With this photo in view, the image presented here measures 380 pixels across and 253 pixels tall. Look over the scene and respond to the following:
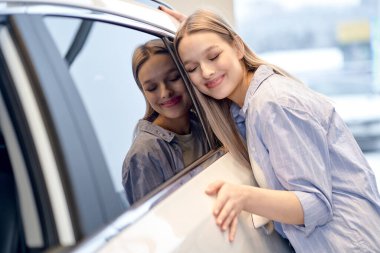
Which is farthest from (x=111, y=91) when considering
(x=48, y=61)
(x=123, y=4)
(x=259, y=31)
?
(x=259, y=31)

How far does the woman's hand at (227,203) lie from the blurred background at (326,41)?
5926 mm

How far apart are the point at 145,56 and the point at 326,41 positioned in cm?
645

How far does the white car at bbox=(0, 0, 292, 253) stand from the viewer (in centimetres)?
88

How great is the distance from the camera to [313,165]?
1513 millimetres

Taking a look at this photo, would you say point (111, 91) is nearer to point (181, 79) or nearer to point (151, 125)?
point (151, 125)

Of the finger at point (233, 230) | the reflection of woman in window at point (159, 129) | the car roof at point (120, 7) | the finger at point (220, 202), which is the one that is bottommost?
the finger at point (233, 230)

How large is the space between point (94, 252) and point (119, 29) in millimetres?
586

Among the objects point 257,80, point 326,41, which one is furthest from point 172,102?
point 326,41

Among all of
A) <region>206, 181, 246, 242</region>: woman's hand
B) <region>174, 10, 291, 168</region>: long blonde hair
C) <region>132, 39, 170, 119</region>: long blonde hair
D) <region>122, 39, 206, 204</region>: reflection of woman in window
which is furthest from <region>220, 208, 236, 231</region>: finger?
<region>174, 10, 291, 168</region>: long blonde hair

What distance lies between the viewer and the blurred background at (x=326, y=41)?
23.9ft

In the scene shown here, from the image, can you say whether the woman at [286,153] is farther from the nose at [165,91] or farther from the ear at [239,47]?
the nose at [165,91]

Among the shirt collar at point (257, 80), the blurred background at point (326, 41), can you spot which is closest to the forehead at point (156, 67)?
the shirt collar at point (257, 80)

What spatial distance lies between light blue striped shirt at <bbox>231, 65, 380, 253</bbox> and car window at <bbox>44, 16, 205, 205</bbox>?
33cm

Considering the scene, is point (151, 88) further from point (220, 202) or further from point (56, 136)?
point (56, 136)
